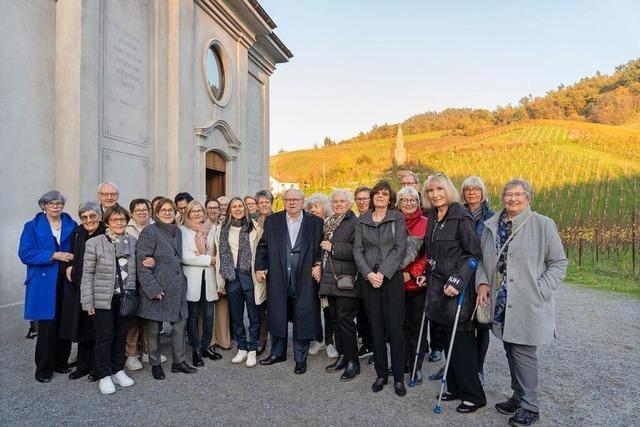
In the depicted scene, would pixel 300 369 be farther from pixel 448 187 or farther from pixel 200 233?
pixel 448 187

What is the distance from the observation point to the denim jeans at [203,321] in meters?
4.67

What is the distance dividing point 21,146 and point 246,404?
502cm

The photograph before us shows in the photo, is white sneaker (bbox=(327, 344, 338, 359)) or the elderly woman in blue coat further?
white sneaker (bbox=(327, 344, 338, 359))

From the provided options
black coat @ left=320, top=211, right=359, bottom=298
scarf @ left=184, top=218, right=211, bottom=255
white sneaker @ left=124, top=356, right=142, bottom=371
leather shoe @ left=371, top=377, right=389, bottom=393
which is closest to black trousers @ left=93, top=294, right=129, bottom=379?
white sneaker @ left=124, top=356, right=142, bottom=371

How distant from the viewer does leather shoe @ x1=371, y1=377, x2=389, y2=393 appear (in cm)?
396

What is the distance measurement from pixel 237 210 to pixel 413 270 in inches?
86.3

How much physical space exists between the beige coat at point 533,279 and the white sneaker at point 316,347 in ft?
8.29

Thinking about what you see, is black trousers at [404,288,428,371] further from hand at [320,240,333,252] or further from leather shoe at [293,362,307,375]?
leather shoe at [293,362,307,375]

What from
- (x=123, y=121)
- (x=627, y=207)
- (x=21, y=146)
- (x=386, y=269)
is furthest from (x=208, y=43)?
(x=627, y=207)

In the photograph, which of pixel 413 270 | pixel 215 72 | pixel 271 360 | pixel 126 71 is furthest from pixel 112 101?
pixel 413 270

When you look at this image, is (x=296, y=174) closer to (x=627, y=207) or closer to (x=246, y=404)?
(x=627, y=207)

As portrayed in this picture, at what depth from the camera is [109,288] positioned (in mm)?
3965

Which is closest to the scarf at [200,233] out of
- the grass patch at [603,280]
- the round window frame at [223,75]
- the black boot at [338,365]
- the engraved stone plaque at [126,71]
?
the black boot at [338,365]

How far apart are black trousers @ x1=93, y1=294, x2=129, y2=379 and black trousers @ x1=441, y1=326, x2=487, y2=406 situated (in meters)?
3.23
